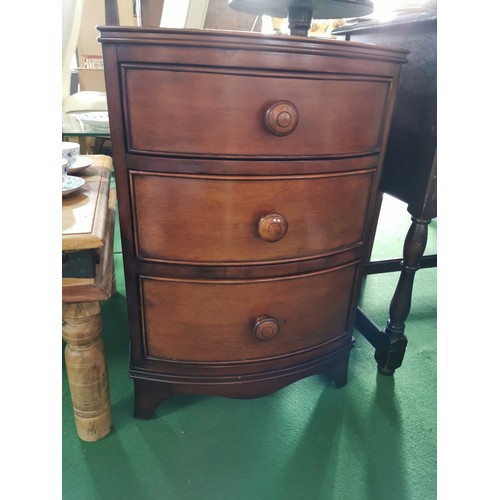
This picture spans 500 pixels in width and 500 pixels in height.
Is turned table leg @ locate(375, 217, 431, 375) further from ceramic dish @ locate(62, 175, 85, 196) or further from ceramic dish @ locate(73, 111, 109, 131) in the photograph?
ceramic dish @ locate(73, 111, 109, 131)

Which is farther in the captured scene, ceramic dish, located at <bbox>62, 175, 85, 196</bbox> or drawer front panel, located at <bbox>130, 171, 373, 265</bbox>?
ceramic dish, located at <bbox>62, 175, 85, 196</bbox>

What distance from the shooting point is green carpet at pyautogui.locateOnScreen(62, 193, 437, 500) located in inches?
33.6

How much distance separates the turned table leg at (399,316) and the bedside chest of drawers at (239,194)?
0.69 feet

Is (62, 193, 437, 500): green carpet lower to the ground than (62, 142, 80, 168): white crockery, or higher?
lower

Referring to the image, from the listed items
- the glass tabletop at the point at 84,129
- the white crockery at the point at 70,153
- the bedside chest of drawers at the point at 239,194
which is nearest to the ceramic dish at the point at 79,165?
the white crockery at the point at 70,153

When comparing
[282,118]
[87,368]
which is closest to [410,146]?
[282,118]

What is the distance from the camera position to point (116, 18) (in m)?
1.12

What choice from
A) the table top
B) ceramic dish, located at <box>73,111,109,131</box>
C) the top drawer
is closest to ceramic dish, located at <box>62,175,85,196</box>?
the table top

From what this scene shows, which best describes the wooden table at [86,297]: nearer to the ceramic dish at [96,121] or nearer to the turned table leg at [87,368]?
the turned table leg at [87,368]

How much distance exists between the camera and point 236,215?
75 cm

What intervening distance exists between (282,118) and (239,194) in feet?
0.51

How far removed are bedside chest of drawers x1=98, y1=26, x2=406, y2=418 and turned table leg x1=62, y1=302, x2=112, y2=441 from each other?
78mm
